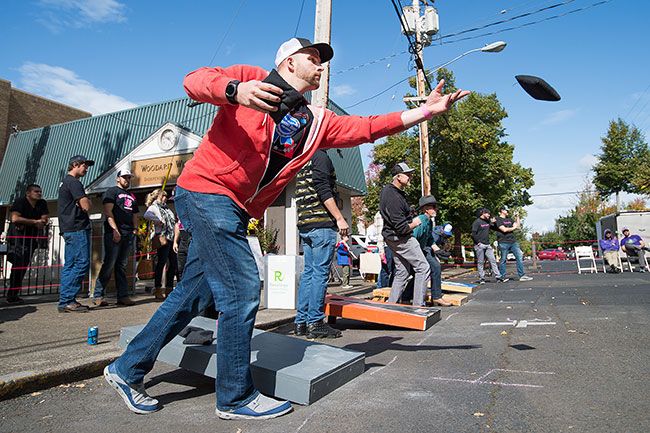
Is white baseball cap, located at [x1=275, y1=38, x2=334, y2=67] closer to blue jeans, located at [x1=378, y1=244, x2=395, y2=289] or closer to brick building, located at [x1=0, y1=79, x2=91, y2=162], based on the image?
blue jeans, located at [x1=378, y1=244, x2=395, y2=289]

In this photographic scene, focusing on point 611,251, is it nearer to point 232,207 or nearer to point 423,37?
point 423,37

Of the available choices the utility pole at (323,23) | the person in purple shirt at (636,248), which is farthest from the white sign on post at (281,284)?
the person in purple shirt at (636,248)

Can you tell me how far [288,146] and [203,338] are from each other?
1468mm

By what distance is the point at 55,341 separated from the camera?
13.9ft

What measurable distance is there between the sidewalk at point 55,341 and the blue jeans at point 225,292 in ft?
2.94

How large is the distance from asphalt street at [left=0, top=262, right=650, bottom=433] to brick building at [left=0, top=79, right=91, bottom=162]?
80.5ft

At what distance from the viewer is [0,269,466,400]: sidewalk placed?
10.2 ft

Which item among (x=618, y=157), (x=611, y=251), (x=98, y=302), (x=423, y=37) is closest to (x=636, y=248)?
(x=611, y=251)

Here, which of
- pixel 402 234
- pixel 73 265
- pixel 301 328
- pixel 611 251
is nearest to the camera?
pixel 301 328

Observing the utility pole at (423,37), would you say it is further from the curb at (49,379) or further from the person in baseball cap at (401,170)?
the curb at (49,379)

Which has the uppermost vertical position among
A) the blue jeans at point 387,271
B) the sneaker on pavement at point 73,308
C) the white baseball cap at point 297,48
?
the white baseball cap at point 297,48

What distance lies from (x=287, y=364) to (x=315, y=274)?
1898 millimetres

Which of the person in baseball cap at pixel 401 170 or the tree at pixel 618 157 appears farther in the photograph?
the tree at pixel 618 157

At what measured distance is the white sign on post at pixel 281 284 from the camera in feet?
22.1
